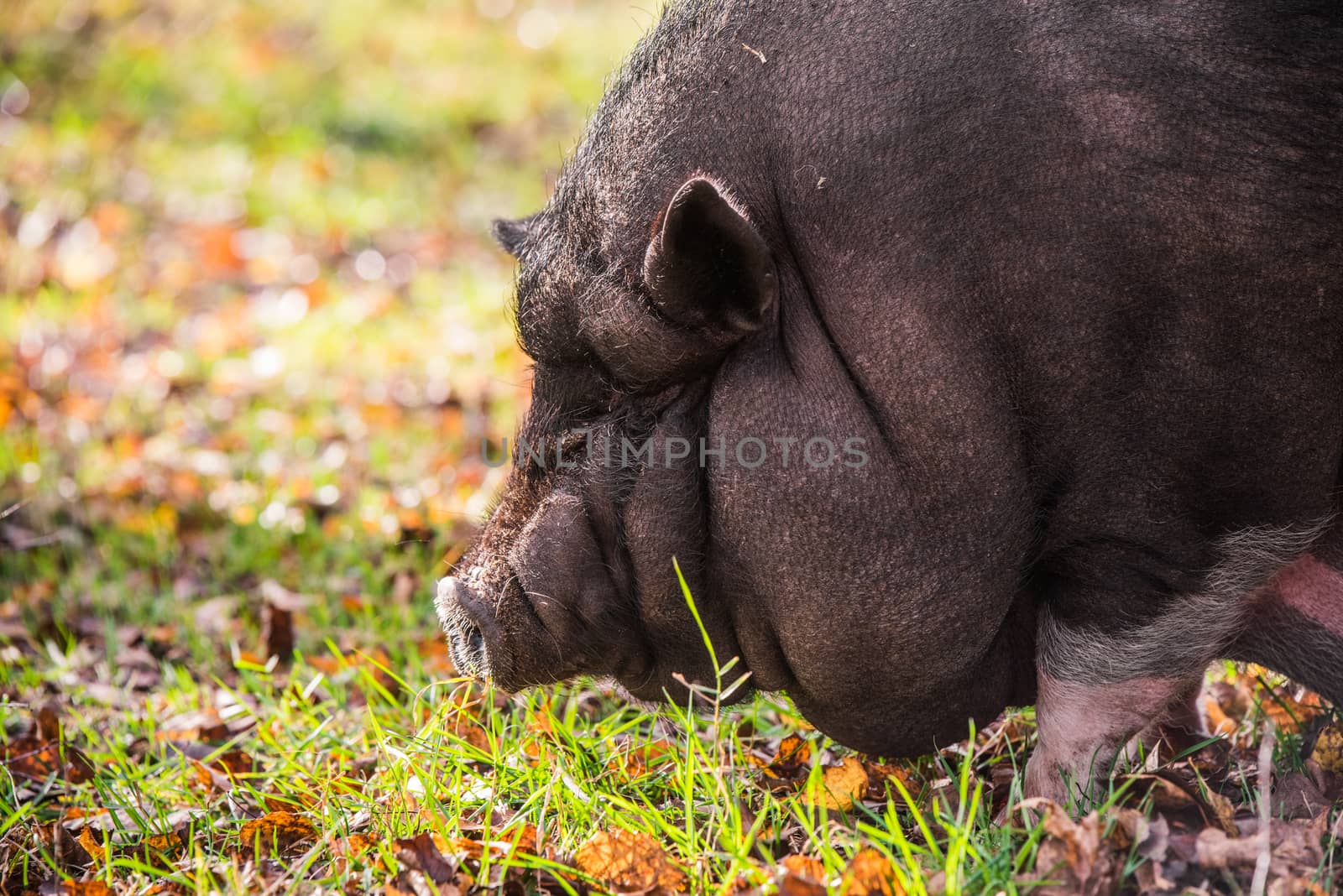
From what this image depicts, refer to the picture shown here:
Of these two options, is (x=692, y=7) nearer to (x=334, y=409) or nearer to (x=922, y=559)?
(x=922, y=559)

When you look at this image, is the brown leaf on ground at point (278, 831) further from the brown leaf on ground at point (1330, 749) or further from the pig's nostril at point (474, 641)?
the brown leaf on ground at point (1330, 749)

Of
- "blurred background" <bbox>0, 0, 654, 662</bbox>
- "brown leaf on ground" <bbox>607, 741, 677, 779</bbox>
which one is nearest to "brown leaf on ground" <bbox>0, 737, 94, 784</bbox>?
"blurred background" <bbox>0, 0, 654, 662</bbox>

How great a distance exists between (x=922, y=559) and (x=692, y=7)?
1.50 metres

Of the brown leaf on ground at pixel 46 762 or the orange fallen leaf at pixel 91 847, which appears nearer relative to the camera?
the orange fallen leaf at pixel 91 847

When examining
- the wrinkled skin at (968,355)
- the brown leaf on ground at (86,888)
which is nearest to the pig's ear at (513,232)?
the wrinkled skin at (968,355)

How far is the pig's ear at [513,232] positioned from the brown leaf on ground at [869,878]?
182cm

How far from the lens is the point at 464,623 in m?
3.52

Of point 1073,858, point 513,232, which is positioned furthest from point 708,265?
point 1073,858

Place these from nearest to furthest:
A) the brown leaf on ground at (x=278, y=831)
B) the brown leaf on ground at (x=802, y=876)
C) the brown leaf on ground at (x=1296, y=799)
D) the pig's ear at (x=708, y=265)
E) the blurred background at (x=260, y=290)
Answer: the brown leaf on ground at (x=802, y=876)
the pig's ear at (x=708, y=265)
the brown leaf on ground at (x=1296, y=799)
the brown leaf on ground at (x=278, y=831)
the blurred background at (x=260, y=290)

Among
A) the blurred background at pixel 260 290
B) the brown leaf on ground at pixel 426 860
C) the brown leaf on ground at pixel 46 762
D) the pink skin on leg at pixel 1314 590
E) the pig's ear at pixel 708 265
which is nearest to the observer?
the pig's ear at pixel 708 265

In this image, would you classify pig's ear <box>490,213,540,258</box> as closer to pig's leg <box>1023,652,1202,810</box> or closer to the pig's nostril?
the pig's nostril

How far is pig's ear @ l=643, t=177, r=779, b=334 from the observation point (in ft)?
9.32

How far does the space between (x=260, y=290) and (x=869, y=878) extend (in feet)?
25.5

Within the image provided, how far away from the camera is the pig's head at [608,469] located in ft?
10.2
